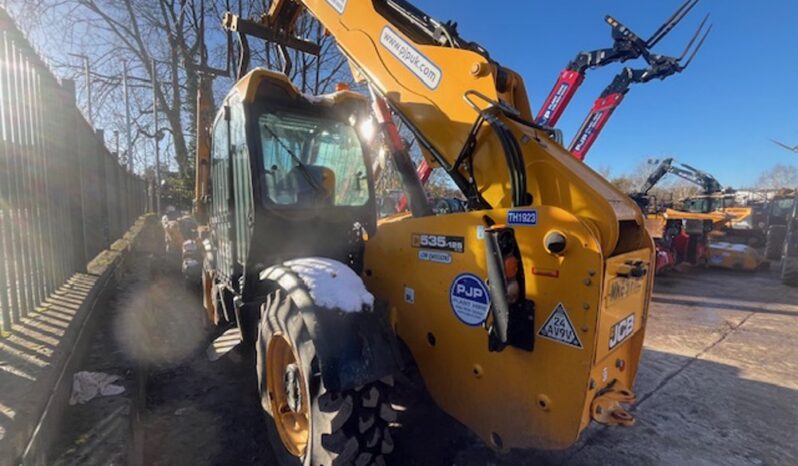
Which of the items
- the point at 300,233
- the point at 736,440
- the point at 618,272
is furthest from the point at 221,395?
the point at 736,440

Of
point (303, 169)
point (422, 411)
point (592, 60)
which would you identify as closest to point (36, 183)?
point (303, 169)

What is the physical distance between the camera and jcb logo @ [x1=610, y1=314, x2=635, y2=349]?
211 cm

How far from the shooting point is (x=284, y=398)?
8.98ft

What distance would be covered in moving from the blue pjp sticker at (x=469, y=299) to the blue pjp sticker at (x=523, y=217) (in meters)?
0.37

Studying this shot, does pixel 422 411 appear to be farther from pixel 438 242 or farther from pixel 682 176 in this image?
pixel 682 176

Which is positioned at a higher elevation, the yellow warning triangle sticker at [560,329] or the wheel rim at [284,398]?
the yellow warning triangle sticker at [560,329]

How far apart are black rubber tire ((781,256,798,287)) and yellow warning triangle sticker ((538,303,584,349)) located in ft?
36.1

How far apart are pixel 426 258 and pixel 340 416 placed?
1.01 meters

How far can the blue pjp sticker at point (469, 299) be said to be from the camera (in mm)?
2125

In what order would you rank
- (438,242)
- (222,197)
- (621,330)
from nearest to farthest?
(621,330) < (438,242) < (222,197)

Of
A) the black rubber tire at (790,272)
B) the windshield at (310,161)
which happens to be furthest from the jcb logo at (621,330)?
the black rubber tire at (790,272)

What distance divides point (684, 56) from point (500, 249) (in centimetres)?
890

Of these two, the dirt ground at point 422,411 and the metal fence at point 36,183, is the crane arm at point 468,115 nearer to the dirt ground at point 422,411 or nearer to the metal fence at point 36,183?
the dirt ground at point 422,411

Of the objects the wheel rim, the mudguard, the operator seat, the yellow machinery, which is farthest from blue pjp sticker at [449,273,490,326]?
Answer: the operator seat
